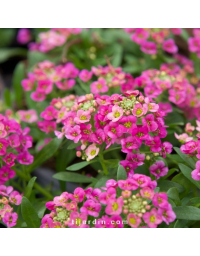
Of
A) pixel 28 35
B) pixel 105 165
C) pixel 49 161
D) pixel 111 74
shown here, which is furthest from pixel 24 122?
pixel 28 35

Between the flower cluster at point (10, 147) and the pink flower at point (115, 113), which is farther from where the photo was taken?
the flower cluster at point (10, 147)

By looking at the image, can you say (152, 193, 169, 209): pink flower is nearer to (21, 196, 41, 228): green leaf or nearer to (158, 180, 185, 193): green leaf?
(158, 180, 185, 193): green leaf

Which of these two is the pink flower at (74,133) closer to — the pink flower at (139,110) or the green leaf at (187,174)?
the pink flower at (139,110)

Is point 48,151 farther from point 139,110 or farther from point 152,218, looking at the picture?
point 152,218

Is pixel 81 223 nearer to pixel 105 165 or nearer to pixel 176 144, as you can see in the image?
pixel 105 165

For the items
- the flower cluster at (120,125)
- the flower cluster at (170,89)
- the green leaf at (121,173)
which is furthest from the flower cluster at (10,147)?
the flower cluster at (170,89)

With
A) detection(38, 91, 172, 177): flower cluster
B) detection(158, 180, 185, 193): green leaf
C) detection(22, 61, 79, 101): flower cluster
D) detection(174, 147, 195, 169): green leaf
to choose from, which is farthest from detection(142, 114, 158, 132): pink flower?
detection(22, 61, 79, 101): flower cluster
